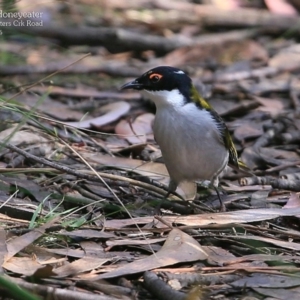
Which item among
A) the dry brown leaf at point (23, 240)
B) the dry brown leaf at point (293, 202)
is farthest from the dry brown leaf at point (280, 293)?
the dry brown leaf at point (293, 202)

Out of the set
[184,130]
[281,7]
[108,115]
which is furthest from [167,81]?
[281,7]

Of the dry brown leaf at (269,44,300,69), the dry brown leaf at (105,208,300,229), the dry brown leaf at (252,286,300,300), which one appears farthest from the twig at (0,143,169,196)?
the dry brown leaf at (269,44,300,69)

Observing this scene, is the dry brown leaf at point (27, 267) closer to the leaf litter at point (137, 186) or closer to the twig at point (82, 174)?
the leaf litter at point (137, 186)

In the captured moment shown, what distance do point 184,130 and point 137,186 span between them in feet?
1.81

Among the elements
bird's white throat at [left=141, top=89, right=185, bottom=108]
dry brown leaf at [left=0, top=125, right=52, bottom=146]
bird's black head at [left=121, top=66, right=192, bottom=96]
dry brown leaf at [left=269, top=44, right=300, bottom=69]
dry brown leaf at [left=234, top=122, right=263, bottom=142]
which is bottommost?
dry brown leaf at [left=269, top=44, right=300, bottom=69]

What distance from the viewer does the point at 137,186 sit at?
218 inches

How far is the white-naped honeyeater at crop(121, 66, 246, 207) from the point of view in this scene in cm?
569

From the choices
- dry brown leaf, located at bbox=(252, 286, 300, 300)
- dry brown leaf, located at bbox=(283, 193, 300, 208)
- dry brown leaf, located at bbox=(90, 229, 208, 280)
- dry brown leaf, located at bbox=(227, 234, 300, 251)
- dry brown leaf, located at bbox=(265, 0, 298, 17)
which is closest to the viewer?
dry brown leaf, located at bbox=(252, 286, 300, 300)

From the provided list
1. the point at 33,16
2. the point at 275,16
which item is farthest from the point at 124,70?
the point at 275,16

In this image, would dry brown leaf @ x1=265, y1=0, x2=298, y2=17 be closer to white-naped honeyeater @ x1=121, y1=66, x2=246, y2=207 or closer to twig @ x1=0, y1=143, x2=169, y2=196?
white-naped honeyeater @ x1=121, y1=66, x2=246, y2=207

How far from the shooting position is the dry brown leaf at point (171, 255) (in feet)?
12.8

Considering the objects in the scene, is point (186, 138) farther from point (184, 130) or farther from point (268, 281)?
point (268, 281)

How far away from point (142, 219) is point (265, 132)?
2.86 meters

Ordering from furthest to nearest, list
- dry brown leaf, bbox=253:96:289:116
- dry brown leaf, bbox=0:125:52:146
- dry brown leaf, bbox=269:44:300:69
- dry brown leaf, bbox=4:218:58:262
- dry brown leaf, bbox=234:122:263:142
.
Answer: dry brown leaf, bbox=269:44:300:69 < dry brown leaf, bbox=253:96:289:116 < dry brown leaf, bbox=234:122:263:142 < dry brown leaf, bbox=0:125:52:146 < dry brown leaf, bbox=4:218:58:262
